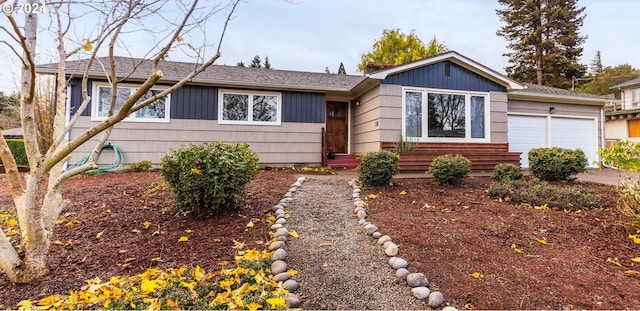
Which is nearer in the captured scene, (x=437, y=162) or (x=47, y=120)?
(x=437, y=162)

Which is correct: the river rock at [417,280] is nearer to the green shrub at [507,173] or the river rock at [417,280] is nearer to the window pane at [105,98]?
the green shrub at [507,173]

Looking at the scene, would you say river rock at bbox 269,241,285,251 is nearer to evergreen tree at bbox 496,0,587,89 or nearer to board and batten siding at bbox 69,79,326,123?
board and batten siding at bbox 69,79,326,123

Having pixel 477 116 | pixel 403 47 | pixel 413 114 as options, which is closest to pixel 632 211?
pixel 413 114

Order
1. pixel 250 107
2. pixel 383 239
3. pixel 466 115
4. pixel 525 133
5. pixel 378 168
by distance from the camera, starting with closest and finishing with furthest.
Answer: pixel 383 239
pixel 378 168
pixel 466 115
pixel 250 107
pixel 525 133

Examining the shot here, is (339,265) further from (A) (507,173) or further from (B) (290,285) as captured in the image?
(A) (507,173)

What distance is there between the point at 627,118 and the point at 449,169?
62.0 ft

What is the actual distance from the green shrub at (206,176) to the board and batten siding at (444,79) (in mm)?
5673

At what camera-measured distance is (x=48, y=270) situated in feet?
8.51

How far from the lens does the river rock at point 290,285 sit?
2357 mm

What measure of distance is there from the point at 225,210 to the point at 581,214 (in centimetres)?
490

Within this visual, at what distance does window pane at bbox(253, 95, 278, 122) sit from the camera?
29.5 feet

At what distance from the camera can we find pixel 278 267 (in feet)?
8.60

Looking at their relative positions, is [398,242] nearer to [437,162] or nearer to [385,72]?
[437,162]


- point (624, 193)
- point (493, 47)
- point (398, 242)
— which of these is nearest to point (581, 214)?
point (624, 193)
